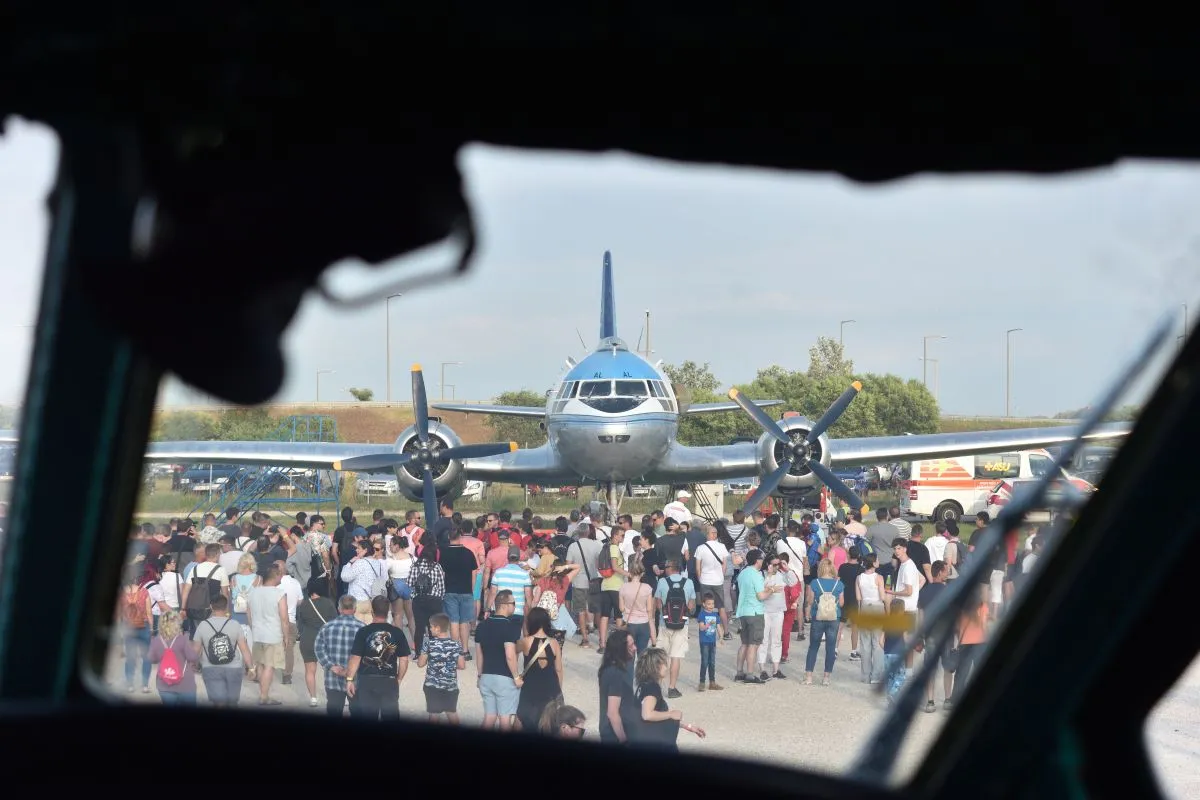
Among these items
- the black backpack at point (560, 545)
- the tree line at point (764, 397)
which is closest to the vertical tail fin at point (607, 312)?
the tree line at point (764, 397)

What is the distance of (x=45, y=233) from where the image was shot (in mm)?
2051

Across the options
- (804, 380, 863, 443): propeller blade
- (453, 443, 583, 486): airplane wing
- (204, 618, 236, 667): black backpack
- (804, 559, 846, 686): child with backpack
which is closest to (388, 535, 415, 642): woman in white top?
(204, 618, 236, 667): black backpack

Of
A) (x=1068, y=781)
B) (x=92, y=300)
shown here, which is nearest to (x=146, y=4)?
(x=92, y=300)

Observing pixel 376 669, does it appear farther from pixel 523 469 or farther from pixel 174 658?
pixel 523 469

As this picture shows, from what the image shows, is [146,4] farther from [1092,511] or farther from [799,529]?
[799,529]

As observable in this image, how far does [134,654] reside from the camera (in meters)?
2.56

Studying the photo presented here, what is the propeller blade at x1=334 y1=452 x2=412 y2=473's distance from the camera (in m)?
19.4

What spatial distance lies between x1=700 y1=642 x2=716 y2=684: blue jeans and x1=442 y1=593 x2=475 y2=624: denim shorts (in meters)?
1.88

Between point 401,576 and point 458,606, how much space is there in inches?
29.1

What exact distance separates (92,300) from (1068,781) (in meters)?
1.62

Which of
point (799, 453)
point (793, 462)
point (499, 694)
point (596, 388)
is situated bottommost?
point (499, 694)

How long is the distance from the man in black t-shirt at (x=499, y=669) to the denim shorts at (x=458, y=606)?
1.65 metres

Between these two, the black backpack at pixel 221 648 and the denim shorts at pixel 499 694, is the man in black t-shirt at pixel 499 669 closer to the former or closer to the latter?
the denim shorts at pixel 499 694

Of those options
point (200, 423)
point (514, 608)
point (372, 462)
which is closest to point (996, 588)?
point (200, 423)
